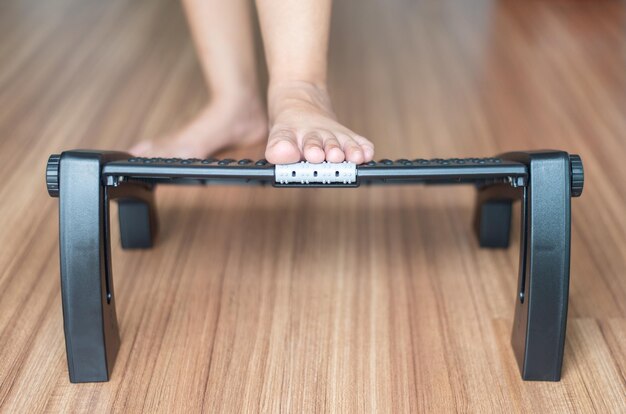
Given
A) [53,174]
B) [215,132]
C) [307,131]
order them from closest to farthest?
[53,174] → [307,131] → [215,132]

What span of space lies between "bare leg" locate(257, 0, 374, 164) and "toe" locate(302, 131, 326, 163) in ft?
0.16

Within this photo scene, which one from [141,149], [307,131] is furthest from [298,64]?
[141,149]

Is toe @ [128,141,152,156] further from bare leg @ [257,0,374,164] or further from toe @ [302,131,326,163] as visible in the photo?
toe @ [302,131,326,163]

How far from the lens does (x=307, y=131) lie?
1.04 metres

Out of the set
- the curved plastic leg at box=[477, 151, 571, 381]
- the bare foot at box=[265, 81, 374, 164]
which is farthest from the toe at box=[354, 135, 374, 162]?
the curved plastic leg at box=[477, 151, 571, 381]

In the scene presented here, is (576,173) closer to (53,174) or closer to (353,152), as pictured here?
(353,152)

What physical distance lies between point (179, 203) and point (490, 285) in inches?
20.6

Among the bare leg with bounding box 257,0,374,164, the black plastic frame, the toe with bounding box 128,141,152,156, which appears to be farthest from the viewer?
the toe with bounding box 128,141,152,156

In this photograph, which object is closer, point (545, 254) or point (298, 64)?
point (545, 254)

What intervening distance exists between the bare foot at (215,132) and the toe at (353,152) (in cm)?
36

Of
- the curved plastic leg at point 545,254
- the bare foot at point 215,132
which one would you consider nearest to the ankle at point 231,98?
the bare foot at point 215,132

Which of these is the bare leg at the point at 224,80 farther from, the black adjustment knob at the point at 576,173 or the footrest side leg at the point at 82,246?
the black adjustment knob at the point at 576,173

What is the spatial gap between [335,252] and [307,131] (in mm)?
273

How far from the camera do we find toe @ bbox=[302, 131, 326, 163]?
95 centimetres
